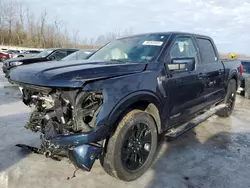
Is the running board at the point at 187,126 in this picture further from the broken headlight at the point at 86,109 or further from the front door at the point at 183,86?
the broken headlight at the point at 86,109

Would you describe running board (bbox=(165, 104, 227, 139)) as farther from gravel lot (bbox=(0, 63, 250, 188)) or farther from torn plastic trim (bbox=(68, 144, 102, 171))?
torn plastic trim (bbox=(68, 144, 102, 171))

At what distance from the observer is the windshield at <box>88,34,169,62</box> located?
11.3ft

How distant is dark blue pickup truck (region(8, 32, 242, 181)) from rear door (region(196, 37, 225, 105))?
0.51ft

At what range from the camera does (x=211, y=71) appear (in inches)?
178

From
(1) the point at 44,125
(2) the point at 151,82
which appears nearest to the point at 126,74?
(2) the point at 151,82

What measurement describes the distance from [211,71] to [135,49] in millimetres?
1696

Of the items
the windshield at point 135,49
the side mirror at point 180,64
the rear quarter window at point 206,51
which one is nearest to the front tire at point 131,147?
the side mirror at point 180,64

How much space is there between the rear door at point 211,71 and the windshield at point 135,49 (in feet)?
3.52

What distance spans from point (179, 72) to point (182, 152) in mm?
1322

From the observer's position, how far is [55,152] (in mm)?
2592

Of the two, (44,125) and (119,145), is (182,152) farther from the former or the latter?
(44,125)

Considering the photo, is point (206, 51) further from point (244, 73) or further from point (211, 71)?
point (244, 73)

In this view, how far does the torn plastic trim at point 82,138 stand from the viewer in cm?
244

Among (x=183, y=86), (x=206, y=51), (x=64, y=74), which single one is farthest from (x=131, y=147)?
(x=206, y=51)
